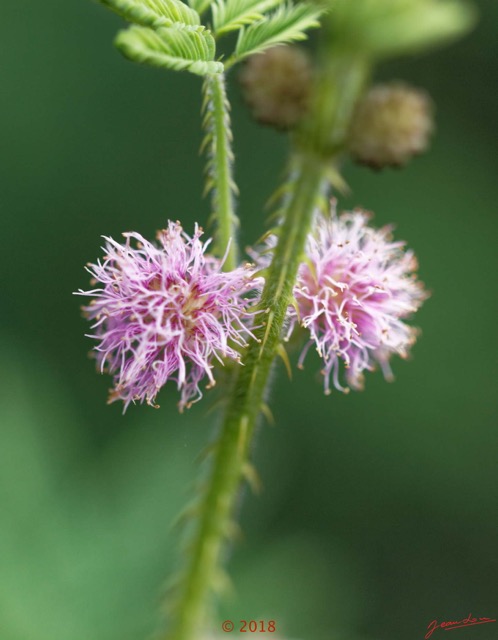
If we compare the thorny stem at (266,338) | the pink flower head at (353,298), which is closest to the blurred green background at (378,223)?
the pink flower head at (353,298)

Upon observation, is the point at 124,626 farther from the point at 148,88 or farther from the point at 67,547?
the point at 148,88

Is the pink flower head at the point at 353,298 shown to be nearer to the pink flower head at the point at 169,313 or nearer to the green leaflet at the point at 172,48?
the pink flower head at the point at 169,313

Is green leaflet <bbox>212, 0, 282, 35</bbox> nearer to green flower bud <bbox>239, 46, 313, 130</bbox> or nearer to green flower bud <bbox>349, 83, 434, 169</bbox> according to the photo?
green flower bud <bbox>239, 46, 313, 130</bbox>

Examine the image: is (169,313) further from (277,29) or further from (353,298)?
(277,29)

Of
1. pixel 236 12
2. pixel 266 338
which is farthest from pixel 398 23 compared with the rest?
pixel 266 338

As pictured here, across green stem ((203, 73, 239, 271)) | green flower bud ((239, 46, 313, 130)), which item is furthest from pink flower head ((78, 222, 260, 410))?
green flower bud ((239, 46, 313, 130))

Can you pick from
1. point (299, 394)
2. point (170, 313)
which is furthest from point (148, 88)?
point (170, 313)

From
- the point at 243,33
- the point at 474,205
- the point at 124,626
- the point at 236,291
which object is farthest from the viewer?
the point at 474,205
